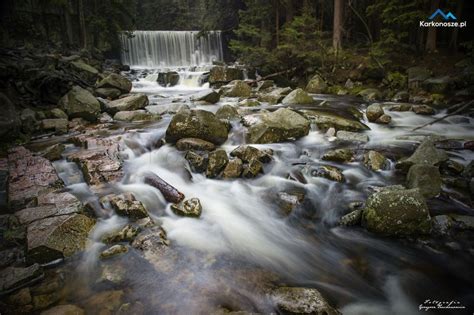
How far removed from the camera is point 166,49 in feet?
82.2

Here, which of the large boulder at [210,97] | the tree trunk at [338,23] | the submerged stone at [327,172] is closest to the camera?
the submerged stone at [327,172]

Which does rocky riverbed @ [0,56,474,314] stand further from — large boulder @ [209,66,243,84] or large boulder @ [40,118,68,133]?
large boulder @ [209,66,243,84]

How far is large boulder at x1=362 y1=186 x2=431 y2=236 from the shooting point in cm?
392

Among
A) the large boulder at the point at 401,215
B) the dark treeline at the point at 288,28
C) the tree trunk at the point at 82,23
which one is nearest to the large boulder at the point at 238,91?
the dark treeline at the point at 288,28

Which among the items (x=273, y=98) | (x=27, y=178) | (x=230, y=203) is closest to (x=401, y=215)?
(x=230, y=203)

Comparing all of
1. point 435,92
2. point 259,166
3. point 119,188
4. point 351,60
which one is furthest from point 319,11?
point 119,188

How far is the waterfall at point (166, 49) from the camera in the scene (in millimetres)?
24578

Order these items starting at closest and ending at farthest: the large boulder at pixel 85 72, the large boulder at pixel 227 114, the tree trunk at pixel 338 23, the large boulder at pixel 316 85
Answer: the large boulder at pixel 227 114 → the large boulder at pixel 85 72 → the large boulder at pixel 316 85 → the tree trunk at pixel 338 23

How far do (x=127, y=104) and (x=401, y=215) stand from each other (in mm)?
9136

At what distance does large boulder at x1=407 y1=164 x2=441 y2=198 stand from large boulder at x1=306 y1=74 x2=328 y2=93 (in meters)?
10.2

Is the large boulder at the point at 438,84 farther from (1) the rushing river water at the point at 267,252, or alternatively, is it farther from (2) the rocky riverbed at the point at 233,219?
(1) the rushing river water at the point at 267,252

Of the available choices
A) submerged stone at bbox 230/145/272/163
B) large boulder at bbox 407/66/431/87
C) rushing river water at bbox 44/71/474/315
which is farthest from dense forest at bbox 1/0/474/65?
rushing river water at bbox 44/71/474/315

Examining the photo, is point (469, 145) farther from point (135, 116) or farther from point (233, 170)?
Answer: point (135, 116)

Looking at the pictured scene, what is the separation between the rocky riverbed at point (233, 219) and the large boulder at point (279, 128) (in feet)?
0.11
